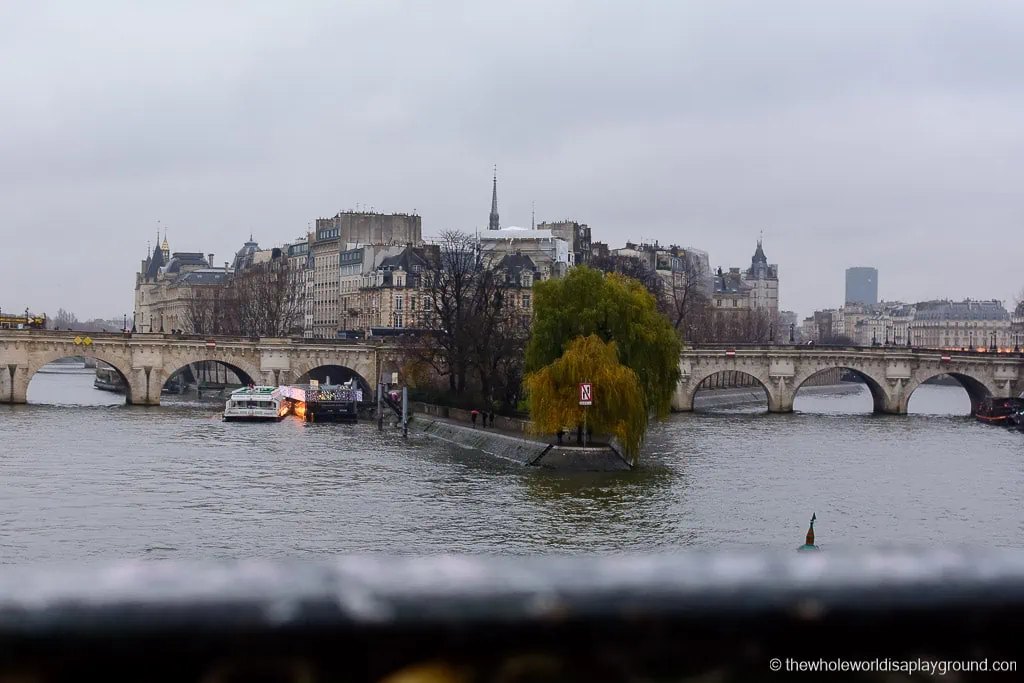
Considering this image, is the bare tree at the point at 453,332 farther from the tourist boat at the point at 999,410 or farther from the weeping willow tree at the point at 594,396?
the tourist boat at the point at 999,410

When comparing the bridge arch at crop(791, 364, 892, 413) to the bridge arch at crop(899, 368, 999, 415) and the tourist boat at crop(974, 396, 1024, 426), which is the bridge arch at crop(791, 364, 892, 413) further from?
the tourist boat at crop(974, 396, 1024, 426)

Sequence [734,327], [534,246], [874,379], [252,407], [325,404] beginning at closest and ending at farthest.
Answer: [252,407], [325,404], [874,379], [534,246], [734,327]

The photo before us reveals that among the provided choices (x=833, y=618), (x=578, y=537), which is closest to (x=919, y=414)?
(x=578, y=537)

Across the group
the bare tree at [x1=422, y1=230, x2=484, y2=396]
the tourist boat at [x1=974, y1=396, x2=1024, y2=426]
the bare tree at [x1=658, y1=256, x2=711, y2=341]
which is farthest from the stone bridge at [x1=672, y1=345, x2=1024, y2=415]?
the bare tree at [x1=422, y1=230, x2=484, y2=396]

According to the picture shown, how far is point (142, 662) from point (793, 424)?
69.4m

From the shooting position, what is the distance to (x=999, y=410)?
244 feet

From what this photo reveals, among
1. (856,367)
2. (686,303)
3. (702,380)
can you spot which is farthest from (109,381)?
(856,367)

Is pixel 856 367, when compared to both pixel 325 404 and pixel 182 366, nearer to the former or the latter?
pixel 325 404

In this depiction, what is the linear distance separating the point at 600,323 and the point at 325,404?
24.6 meters

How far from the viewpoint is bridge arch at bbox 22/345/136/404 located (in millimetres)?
74562

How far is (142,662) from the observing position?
3195 mm

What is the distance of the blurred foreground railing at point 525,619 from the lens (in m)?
3.17

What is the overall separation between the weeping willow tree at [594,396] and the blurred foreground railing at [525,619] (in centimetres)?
4073

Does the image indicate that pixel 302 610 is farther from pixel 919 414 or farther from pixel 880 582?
pixel 919 414
